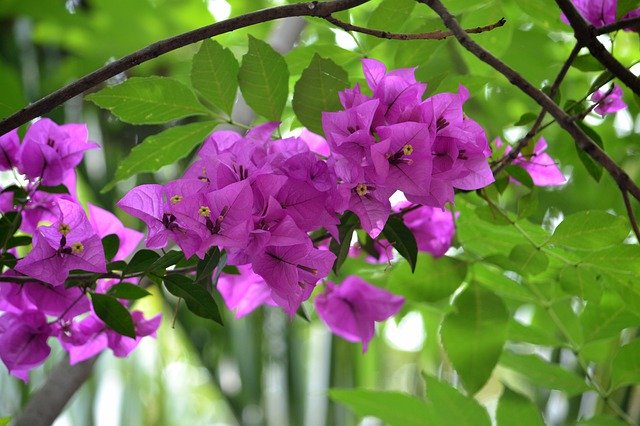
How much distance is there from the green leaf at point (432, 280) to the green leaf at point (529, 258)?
0.19 ft

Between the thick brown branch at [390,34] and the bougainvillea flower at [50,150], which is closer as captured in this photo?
the thick brown branch at [390,34]

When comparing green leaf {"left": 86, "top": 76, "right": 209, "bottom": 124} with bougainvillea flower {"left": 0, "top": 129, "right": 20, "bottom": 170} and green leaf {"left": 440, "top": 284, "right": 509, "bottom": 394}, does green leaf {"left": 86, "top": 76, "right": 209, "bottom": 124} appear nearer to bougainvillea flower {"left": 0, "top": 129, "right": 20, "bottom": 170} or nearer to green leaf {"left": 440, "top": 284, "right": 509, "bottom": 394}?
bougainvillea flower {"left": 0, "top": 129, "right": 20, "bottom": 170}

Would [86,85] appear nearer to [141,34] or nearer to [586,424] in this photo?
[586,424]

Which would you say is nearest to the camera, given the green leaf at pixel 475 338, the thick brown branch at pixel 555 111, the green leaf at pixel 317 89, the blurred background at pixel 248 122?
the thick brown branch at pixel 555 111

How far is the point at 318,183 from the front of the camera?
38 centimetres

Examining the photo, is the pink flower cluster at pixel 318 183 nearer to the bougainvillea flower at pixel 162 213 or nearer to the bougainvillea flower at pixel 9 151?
the bougainvillea flower at pixel 162 213

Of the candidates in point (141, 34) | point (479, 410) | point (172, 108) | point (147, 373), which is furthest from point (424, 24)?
point (147, 373)

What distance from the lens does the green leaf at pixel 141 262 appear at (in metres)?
0.41

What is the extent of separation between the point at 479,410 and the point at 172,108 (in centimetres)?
30

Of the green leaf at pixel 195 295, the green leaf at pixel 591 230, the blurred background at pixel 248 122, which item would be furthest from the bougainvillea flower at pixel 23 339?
the green leaf at pixel 591 230

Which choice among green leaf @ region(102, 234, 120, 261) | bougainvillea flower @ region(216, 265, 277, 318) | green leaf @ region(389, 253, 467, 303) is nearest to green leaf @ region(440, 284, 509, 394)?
green leaf @ region(389, 253, 467, 303)

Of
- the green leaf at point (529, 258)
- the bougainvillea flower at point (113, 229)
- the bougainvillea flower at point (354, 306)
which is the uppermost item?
the bougainvillea flower at point (113, 229)

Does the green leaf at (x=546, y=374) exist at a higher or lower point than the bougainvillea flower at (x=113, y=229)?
lower

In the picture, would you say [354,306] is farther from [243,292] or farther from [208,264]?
[208,264]
